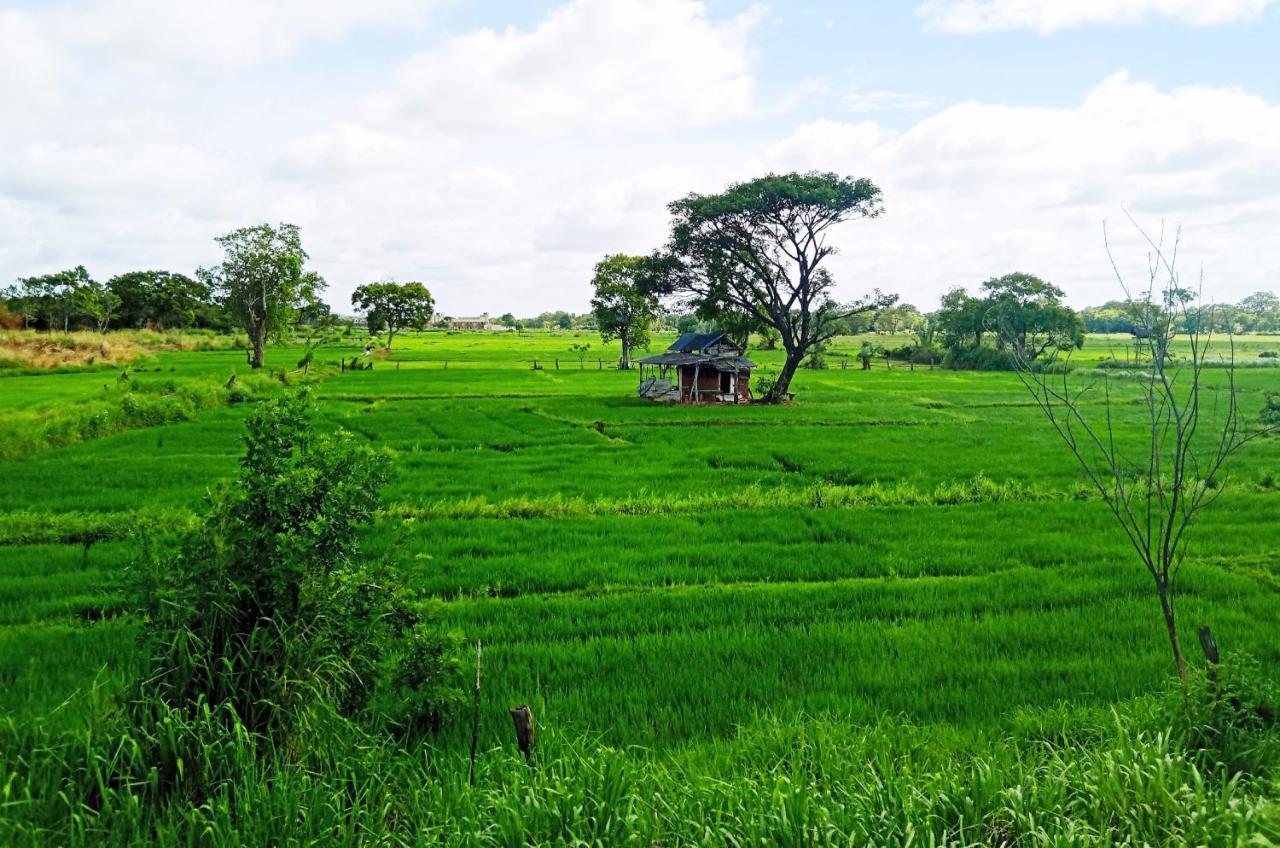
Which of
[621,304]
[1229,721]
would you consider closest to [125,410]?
[1229,721]

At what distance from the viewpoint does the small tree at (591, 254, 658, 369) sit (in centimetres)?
6297

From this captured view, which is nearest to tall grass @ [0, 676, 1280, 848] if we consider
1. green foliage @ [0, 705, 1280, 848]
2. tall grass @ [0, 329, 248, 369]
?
green foliage @ [0, 705, 1280, 848]

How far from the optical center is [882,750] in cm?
484

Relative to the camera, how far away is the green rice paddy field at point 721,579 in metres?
5.69

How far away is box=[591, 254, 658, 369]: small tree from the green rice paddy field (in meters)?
42.5

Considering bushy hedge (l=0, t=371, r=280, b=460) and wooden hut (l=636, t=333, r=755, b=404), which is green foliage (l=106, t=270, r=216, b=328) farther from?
wooden hut (l=636, t=333, r=755, b=404)

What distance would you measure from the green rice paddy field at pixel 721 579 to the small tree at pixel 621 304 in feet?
139

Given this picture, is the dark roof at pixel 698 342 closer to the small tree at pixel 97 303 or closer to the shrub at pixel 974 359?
the shrub at pixel 974 359

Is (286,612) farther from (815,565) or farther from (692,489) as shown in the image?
(692,489)

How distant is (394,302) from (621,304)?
1367 inches

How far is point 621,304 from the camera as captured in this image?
6391 centimetres

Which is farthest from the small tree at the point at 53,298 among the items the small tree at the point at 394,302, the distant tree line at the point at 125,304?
the small tree at the point at 394,302

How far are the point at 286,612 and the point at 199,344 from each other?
75.6 meters

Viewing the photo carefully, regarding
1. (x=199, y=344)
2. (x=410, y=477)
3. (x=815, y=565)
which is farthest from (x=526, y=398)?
(x=199, y=344)
